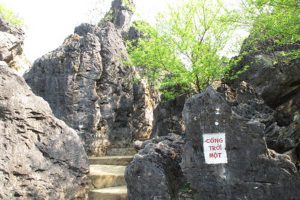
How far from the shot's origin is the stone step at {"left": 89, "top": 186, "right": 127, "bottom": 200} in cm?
746

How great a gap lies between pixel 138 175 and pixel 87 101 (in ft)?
19.3

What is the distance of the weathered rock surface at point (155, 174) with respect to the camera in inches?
225

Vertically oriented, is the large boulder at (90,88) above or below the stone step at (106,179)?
above

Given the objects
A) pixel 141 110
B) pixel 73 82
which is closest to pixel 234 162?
pixel 73 82

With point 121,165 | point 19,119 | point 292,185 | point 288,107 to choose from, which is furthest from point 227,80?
point 19,119

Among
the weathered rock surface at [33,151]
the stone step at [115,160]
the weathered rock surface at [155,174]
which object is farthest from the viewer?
the stone step at [115,160]

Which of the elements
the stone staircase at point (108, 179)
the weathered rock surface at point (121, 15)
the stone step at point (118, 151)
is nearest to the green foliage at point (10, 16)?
the weathered rock surface at point (121, 15)

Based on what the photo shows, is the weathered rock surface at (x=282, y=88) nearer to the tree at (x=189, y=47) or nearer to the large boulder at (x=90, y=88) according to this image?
the tree at (x=189, y=47)

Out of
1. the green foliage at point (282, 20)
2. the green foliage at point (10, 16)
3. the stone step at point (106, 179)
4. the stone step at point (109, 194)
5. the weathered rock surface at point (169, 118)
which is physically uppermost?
the green foliage at point (10, 16)

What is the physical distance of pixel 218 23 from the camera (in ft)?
→ 36.6

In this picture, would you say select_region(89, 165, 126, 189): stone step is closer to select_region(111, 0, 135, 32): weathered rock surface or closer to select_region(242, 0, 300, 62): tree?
select_region(242, 0, 300, 62): tree

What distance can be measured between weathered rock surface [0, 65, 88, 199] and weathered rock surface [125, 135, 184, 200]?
5.29ft

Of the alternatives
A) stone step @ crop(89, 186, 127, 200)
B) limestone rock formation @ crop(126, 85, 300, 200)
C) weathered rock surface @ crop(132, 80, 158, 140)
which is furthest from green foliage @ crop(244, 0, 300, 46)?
weathered rock surface @ crop(132, 80, 158, 140)

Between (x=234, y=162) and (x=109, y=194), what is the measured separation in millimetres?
3399
